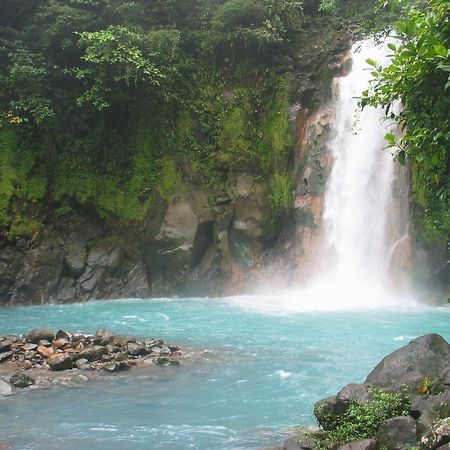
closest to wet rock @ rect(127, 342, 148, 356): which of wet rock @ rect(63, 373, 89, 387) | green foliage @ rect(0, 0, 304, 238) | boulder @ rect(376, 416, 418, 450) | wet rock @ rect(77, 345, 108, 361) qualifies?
wet rock @ rect(77, 345, 108, 361)

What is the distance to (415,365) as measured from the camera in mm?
6625

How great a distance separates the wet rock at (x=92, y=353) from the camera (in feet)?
31.2

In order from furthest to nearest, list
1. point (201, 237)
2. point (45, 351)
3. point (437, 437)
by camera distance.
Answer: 1. point (201, 237)
2. point (45, 351)
3. point (437, 437)

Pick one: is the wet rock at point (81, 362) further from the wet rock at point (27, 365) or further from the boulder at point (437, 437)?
the boulder at point (437, 437)

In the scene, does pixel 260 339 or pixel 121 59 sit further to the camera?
pixel 121 59

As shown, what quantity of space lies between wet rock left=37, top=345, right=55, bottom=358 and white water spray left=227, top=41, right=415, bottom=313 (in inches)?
287

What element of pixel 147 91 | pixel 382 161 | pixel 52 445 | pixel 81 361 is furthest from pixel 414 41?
pixel 147 91

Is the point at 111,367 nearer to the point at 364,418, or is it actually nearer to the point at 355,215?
the point at 364,418

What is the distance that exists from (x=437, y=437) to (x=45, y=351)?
23.3ft

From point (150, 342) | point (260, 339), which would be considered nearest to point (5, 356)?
point (150, 342)

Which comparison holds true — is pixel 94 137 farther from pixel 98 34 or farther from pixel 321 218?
pixel 321 218

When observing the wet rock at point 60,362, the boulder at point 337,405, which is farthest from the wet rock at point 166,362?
the boulder at point 337,405

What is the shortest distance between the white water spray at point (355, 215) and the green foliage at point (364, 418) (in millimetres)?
10337

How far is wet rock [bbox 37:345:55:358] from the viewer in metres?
9.73
